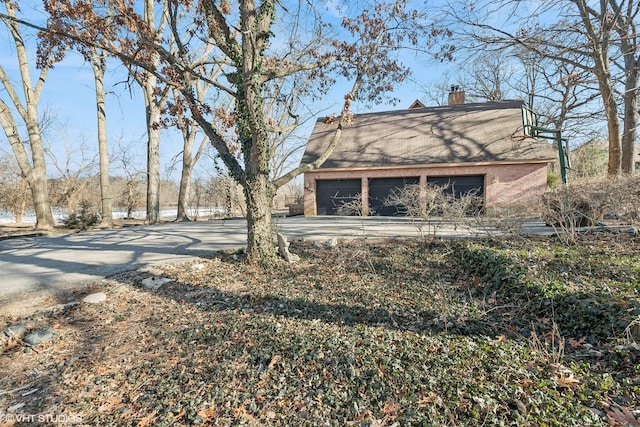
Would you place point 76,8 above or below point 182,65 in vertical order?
above

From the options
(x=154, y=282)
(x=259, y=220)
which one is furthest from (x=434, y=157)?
(x=154, y=282)

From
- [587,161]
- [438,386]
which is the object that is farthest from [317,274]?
[587,161]

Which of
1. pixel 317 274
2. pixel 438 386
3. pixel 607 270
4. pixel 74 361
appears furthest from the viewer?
pixel 317 274

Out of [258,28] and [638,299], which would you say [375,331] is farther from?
[258,28]

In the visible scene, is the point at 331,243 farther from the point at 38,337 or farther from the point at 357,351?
the point at 38,337

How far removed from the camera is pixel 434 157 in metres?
14.4

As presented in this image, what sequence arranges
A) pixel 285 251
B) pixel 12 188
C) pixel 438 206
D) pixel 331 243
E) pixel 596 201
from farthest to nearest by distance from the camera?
pixel 12 188 → pixel 331 243 → pixel 285 251 → pixel 438 206 → pixel 596 201

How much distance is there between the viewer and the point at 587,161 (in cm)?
1695

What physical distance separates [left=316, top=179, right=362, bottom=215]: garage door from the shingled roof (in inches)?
36.7

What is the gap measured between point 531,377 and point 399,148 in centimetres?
1441

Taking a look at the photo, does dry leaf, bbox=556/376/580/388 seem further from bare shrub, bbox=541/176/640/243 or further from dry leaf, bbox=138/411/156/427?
→ bare shrub, bbox=541/176/640/243

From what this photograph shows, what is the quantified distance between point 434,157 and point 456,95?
801 centimetres

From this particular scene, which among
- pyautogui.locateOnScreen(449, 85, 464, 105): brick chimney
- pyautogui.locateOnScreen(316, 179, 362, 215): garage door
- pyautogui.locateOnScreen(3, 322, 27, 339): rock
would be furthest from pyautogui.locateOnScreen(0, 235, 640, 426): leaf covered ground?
pyautogui.locateOnScreen(449, 85, 464, 105): brick chimney

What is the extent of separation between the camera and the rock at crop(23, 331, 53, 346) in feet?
9.21
